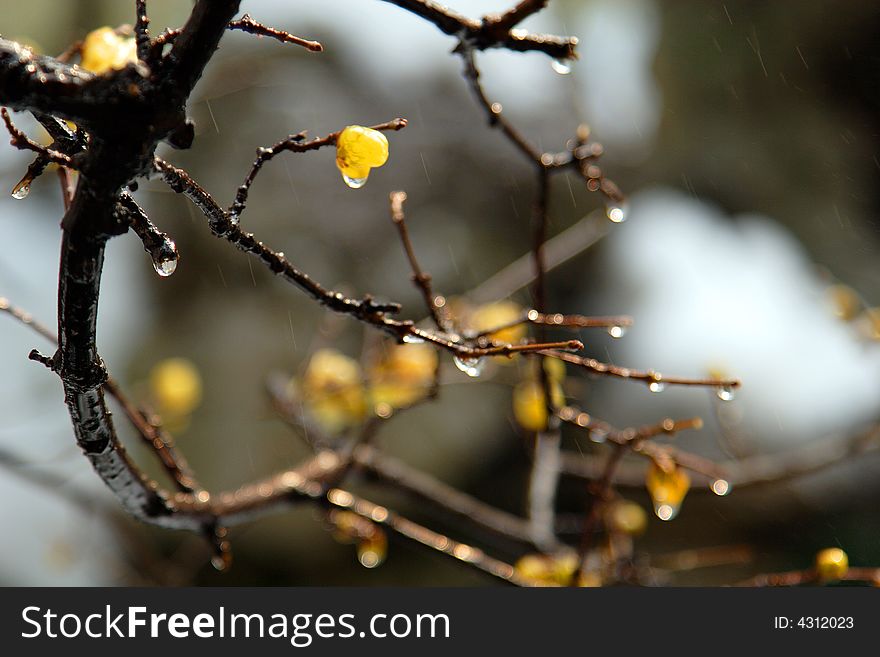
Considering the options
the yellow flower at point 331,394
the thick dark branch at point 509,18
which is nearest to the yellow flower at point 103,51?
the thick dark branch at point 509,18

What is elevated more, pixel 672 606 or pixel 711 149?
pixel 711 149

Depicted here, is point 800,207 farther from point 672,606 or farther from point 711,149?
point 672,606

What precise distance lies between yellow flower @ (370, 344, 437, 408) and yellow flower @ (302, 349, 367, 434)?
3 cm

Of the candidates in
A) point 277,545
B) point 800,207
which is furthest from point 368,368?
point 800,207

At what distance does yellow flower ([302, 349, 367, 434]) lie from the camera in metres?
1.00

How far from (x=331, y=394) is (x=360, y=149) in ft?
2.04

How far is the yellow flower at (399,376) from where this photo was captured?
3.27ft

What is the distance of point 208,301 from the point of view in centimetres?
236

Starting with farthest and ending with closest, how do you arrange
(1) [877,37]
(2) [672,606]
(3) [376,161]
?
(1) [877,37]
(2) [672,606]
(3) [376,161]

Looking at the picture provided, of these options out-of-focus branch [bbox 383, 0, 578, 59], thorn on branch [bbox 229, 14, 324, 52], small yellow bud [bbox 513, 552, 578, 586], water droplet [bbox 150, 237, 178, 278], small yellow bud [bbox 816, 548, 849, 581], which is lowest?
small yellow bud [bbox 816, 548, 849, 581]

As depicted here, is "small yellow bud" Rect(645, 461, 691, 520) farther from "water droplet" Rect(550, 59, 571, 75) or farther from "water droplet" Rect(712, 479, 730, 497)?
"water droplet" Rect(550, 59, 571, 75)

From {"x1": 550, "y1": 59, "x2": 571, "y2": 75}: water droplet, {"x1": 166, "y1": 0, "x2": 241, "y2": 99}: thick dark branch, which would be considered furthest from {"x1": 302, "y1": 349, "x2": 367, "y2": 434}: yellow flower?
{"x1": 166, "y1": 0, "x2": 241, "y2": 99}: thick dark branch

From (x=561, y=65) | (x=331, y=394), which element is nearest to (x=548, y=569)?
(x=331, y=394)

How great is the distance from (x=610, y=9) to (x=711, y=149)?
0.51 metres
